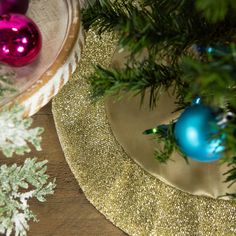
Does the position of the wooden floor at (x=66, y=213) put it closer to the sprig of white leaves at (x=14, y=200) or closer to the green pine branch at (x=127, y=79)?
the sprig of white leaves at (x=14, y=200)

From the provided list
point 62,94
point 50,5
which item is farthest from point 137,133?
point 50,5

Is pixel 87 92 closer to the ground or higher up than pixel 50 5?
closer to the ground

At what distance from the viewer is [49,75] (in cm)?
60

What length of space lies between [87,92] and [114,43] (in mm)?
110

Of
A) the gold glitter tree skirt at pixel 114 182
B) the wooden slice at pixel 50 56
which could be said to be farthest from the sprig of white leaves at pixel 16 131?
the gold glitter tree skirt at pixel 114 182

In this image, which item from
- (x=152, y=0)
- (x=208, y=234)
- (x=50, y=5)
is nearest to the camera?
(x=152, y=0)

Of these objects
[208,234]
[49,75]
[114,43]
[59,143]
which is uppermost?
[49,75]

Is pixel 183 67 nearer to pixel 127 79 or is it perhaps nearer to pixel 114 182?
pixel 127 79

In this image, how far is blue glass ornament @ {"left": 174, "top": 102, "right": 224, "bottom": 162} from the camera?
0.49 meters

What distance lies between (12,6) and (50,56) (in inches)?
3.5

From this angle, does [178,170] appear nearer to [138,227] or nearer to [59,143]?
[138,227]

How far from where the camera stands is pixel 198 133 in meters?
0.50

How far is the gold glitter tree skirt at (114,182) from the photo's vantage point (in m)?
0.82

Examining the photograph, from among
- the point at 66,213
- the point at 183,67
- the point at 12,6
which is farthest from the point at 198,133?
the point at 66,213
